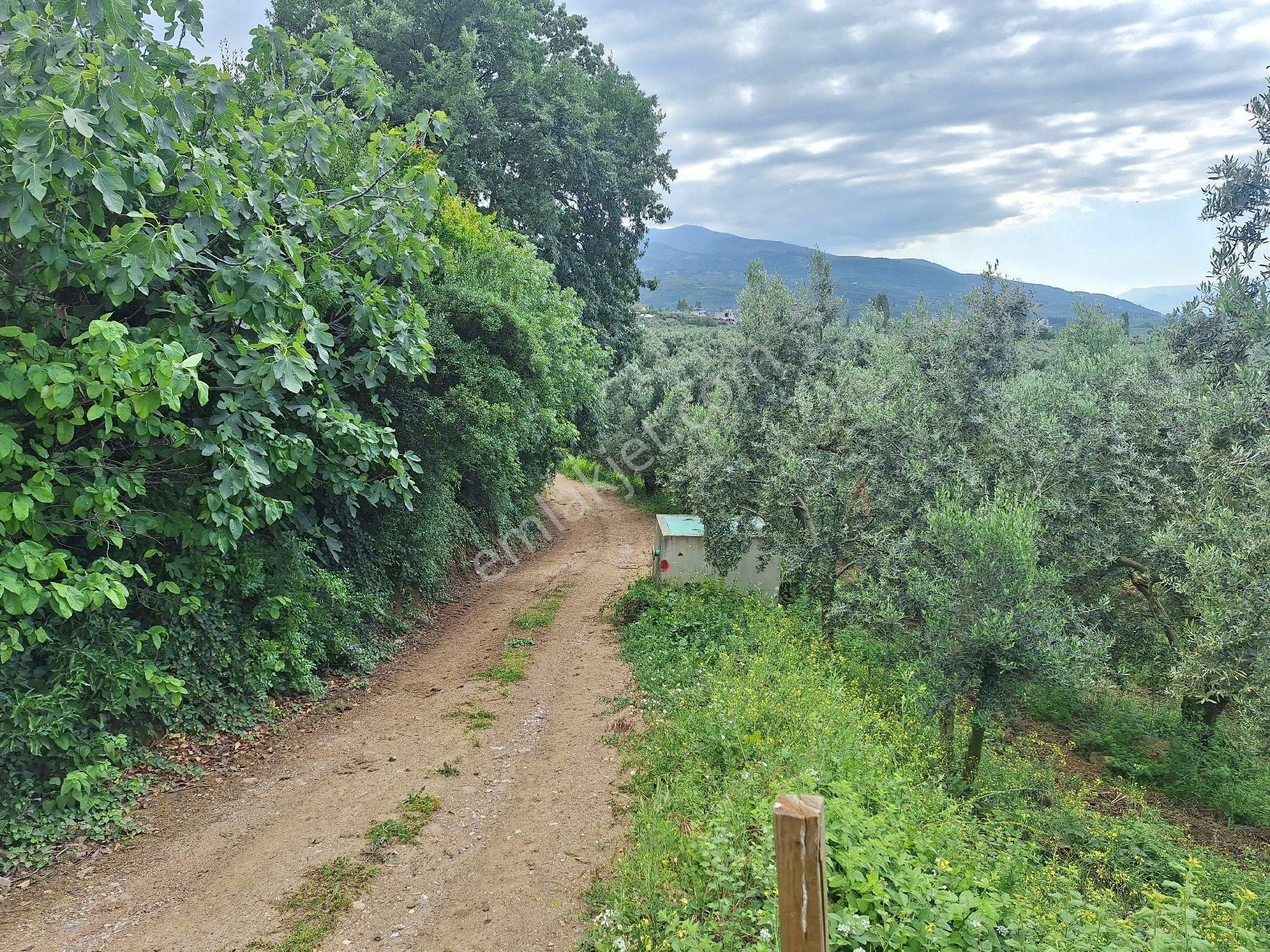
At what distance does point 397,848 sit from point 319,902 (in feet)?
3.02

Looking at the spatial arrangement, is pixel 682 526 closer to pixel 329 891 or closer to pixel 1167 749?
pixel 1167 749

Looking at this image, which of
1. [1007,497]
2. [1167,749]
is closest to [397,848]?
[1007,497]

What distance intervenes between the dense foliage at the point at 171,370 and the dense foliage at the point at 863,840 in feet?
16.9

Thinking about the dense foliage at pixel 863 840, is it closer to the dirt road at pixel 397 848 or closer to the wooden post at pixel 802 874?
the dirt road at pixel 397 848

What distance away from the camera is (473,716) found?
9930 mm

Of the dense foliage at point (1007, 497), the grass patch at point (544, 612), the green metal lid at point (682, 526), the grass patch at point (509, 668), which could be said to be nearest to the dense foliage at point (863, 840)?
the dense foliage at point (1007, 497)

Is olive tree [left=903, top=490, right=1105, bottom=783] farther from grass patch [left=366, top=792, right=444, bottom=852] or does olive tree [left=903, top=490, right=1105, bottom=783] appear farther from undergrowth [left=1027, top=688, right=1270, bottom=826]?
grass patch [left=366, top=792, right=444, bottom=852]

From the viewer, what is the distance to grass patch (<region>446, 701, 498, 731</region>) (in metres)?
9.59

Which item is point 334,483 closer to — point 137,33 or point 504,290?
point 137,33

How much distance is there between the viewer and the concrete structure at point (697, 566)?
50.1ft

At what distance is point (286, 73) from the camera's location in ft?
32.7

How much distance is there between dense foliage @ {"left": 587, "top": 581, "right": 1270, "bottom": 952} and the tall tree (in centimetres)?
1634

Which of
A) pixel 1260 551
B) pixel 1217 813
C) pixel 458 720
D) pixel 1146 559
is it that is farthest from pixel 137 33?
pixel 1217 813

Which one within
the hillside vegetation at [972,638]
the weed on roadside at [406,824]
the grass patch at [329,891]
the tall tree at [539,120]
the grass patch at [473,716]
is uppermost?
the tall tree at [539,120]
